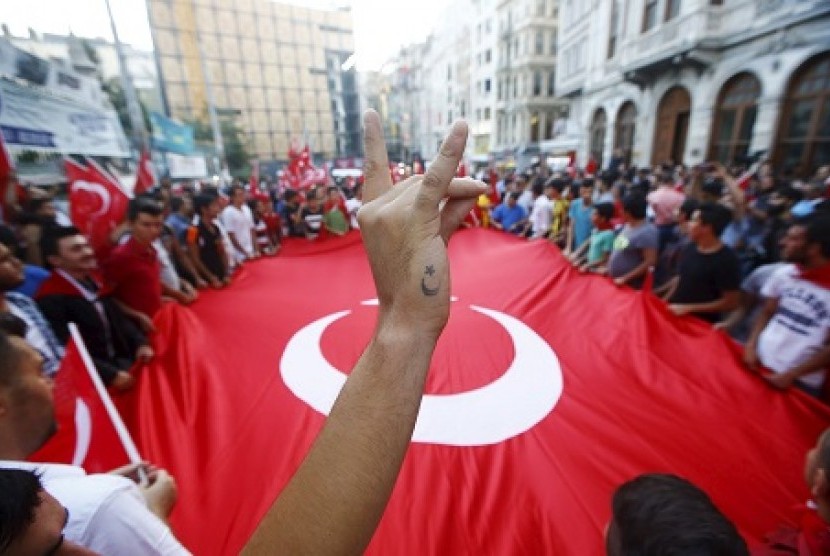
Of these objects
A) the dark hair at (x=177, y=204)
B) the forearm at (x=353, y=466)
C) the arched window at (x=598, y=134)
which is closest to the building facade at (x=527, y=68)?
the arched window at (x=598, y=134)

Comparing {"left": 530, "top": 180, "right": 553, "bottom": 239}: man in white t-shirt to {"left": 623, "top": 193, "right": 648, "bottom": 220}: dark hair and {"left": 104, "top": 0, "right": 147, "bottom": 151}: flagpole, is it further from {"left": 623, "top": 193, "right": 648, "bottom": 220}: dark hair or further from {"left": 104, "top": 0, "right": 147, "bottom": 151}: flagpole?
{"left": 104, "top": 0, "right": 147, "bottom": 151}: flagpole

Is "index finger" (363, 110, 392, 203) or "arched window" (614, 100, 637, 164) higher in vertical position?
"arched window" (614, 100, 637, 164)

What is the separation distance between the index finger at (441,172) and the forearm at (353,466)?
0.27 m

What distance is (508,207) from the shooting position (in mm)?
7348

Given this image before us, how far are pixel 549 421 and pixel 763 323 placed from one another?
155 centimetres

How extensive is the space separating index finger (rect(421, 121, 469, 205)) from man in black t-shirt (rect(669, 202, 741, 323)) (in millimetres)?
2651

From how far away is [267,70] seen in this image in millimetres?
40062

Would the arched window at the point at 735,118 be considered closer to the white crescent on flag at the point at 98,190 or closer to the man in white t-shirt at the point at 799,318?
the man in white t-shirt at the point at 799,318

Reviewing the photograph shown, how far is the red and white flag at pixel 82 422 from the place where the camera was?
5.12 feet

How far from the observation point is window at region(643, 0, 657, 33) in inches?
557

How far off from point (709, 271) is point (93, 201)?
519cm

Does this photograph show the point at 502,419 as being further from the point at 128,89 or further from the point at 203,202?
the point at 128,89

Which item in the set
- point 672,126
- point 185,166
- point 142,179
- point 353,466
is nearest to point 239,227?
point 142,179

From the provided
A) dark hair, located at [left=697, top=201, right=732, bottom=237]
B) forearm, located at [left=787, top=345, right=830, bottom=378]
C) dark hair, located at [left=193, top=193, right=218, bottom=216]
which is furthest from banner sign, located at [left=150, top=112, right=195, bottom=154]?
forearm, located at [left=787, top=345, right=830, bottom=378]
